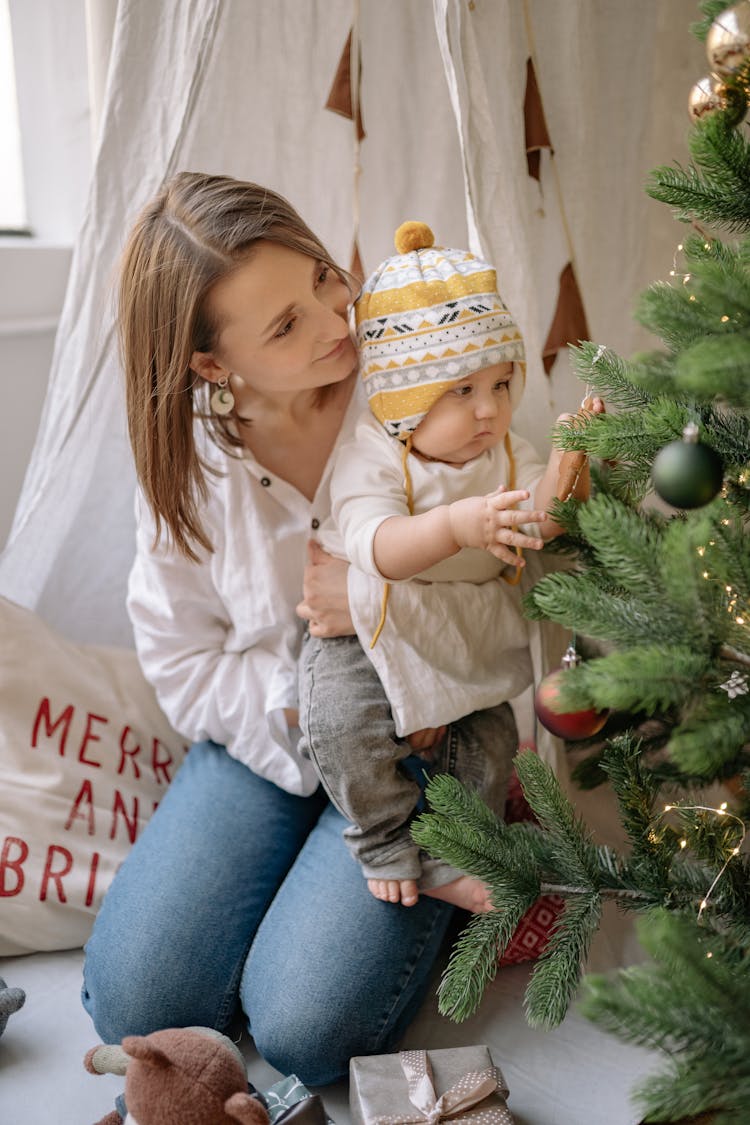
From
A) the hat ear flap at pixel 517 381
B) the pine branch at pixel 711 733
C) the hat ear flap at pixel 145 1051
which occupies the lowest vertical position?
the hat ear flap at pixel 145 1051

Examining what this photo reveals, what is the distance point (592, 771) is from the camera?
0.99 meters

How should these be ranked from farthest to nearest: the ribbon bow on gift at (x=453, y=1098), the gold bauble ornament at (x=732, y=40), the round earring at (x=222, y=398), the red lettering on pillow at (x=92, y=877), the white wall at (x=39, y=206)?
the white wall at (x=39, y=206) < the red lettering on pillow at (x=92, y=877) < the round earring at (x=222, y=398) < the ribbon bow on gift at (x=453, y=1098) < the gold bauble ornament at (x=732, y=40)

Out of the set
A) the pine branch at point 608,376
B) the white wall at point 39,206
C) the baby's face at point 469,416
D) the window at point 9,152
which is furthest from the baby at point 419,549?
the window at point 9,152

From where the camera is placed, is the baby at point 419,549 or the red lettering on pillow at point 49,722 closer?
the baby at point 419,549

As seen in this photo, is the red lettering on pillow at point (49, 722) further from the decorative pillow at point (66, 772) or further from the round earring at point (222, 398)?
the round earring at point (222, 398)

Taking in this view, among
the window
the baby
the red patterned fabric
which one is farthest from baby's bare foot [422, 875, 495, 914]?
the window

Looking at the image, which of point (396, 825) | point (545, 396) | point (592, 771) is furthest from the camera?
point (545, 396)

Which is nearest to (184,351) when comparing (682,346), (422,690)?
(422,690)

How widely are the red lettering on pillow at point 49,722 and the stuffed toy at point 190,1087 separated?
0.49 meters

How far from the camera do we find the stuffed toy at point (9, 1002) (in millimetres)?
1116

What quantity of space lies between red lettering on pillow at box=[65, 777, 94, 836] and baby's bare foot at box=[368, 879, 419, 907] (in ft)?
1.45

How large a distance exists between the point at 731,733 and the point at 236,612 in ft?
2.56

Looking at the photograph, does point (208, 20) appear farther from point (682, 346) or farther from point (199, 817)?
point (199, 817)

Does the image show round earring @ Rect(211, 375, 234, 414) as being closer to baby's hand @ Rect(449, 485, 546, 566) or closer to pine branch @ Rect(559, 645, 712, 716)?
baby's hand @ Rect(449, 485, 546, 566)
